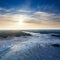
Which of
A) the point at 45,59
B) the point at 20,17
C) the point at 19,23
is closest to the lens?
the point at 45,59

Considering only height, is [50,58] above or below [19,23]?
below

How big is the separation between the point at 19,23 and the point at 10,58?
115 inches

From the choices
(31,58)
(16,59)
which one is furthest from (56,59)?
(16,59)

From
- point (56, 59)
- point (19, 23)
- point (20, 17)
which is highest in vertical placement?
point (20, 17)

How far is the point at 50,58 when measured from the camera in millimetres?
5133

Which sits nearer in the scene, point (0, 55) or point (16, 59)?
point (16, 59)

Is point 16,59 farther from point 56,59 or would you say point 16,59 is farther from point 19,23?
point 19,23

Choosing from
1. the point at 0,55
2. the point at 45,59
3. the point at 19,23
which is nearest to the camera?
the point at 45,59

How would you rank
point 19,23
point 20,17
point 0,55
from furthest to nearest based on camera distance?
point 20,17, point 19,23, point 0,55

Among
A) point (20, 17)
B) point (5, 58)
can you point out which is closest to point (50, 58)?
point (5, 58)

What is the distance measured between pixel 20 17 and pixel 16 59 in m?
3.76

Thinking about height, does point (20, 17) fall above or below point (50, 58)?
above

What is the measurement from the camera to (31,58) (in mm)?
5133

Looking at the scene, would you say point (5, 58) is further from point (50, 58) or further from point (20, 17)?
point (20, 17)
